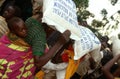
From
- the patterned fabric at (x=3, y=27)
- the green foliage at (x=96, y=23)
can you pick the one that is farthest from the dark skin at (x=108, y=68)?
the green foliage at (x=96, y=23)

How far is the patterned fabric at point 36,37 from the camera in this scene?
4011 millimetres

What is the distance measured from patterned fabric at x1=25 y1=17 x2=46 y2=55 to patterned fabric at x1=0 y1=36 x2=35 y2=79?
0.37 feet

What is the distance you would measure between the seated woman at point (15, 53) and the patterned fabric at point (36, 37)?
0.08 m

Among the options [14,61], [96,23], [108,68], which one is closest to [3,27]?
[14,61]

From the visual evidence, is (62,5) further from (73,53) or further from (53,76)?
(53,76)

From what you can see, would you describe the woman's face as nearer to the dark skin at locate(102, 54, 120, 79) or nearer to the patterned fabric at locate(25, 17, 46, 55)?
the patterned fabric at locate(25, 17, 46, 55)

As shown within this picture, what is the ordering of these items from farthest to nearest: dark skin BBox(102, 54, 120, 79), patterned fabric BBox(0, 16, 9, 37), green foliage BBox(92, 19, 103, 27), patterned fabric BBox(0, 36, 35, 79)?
green foliage BBox(92, 19, 103, 27) < dark skin BBox(102, 54, 120, 79) < patterned fabric BBox(0, 16, 9, 37) < patterned fabric BBox(0, 36, 35, 79)

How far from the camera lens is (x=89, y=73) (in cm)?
568

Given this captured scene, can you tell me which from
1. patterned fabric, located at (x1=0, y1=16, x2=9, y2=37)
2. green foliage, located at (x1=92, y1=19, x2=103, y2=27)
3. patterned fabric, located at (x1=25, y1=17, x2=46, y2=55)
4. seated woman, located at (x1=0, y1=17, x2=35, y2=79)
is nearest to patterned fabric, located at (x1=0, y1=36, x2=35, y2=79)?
seated woman, located at (x1=0, y1=17, x2=35, y2=79)

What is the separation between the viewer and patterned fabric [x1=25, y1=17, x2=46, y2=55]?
4011mm

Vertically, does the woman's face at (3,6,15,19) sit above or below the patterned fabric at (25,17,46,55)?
below

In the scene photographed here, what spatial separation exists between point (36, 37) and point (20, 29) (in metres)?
0.18

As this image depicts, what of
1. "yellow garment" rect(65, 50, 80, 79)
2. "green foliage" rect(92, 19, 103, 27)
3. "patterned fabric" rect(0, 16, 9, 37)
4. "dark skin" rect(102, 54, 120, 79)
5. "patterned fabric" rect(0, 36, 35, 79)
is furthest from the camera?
"green foliage" rect(92, 19, 103, 27)

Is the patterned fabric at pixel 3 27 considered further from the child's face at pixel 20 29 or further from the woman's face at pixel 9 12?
the child's face at pixel 20 29
